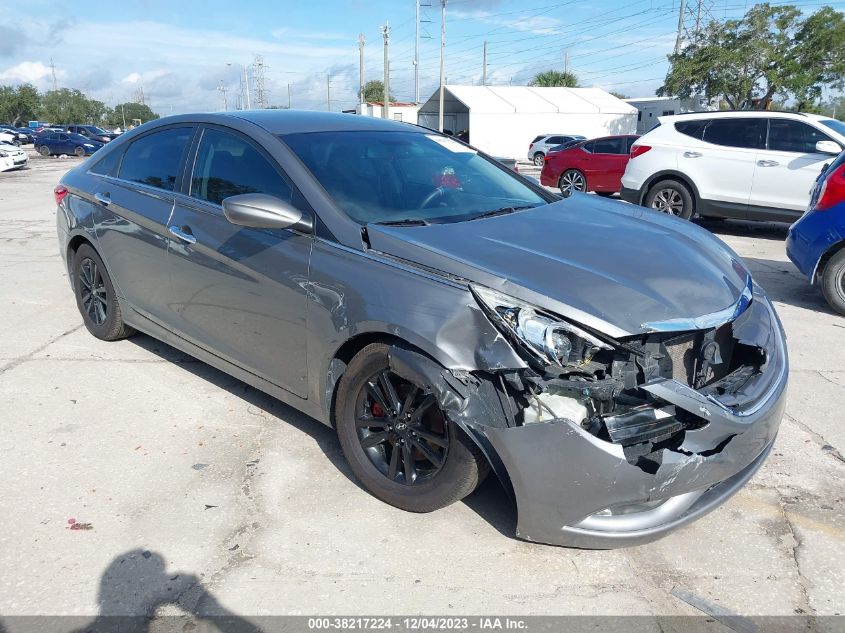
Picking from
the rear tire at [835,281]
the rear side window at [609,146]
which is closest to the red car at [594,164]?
the rear side window at [609,146]

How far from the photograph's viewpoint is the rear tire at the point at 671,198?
9.83 meters

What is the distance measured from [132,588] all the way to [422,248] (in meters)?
1.73

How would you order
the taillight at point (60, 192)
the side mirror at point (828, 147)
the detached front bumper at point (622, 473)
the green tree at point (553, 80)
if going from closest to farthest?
1. the detached front bumper at point (622, 473)
2. the taillight at point (60, 192)
3. the side mirror at point (828, 147)
4. the green tree at point (553, 80)

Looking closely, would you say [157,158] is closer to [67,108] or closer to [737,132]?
[737,132]

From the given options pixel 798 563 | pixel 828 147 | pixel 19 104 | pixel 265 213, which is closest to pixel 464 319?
pixel 265 213

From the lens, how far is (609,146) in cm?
1482

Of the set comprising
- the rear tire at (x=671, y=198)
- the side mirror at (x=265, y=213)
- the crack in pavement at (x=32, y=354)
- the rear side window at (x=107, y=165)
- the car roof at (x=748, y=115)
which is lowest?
the crack in pavement at (x=32, y=354)

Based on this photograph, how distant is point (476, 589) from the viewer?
8.28ft

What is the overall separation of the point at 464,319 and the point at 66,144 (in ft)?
129

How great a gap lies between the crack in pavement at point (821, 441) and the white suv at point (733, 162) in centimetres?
621

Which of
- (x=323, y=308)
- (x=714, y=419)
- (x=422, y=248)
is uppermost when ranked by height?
(x=422, y=248)

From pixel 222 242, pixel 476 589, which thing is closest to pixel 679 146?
pixel 222 242

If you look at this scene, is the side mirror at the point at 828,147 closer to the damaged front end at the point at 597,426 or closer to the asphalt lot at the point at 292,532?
the asphalt lot at the point at 292,532

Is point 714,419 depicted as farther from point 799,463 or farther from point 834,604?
point 799,463
